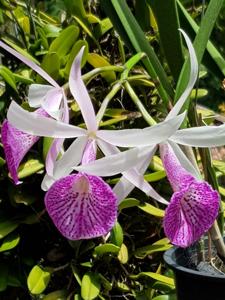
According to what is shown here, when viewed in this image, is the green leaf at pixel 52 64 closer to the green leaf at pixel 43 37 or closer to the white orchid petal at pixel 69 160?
the green leaf at pixel 43 37

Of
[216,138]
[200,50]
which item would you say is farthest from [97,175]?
[200,50]

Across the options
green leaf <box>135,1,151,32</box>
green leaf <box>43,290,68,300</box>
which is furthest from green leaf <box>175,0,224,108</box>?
green leaf <box>43,290,68,300</box>

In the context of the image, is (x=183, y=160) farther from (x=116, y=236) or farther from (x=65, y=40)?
(x=65, y=40)

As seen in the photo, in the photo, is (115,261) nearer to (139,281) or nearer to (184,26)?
(139,281)

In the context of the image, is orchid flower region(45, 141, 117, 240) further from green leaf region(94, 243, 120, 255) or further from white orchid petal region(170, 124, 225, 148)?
green leaf region(94, 243, 120, 255)

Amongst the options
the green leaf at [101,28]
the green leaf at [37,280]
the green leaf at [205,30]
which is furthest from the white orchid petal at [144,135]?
the green leaf at [101,28]

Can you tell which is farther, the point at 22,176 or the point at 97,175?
the point at 22,176
